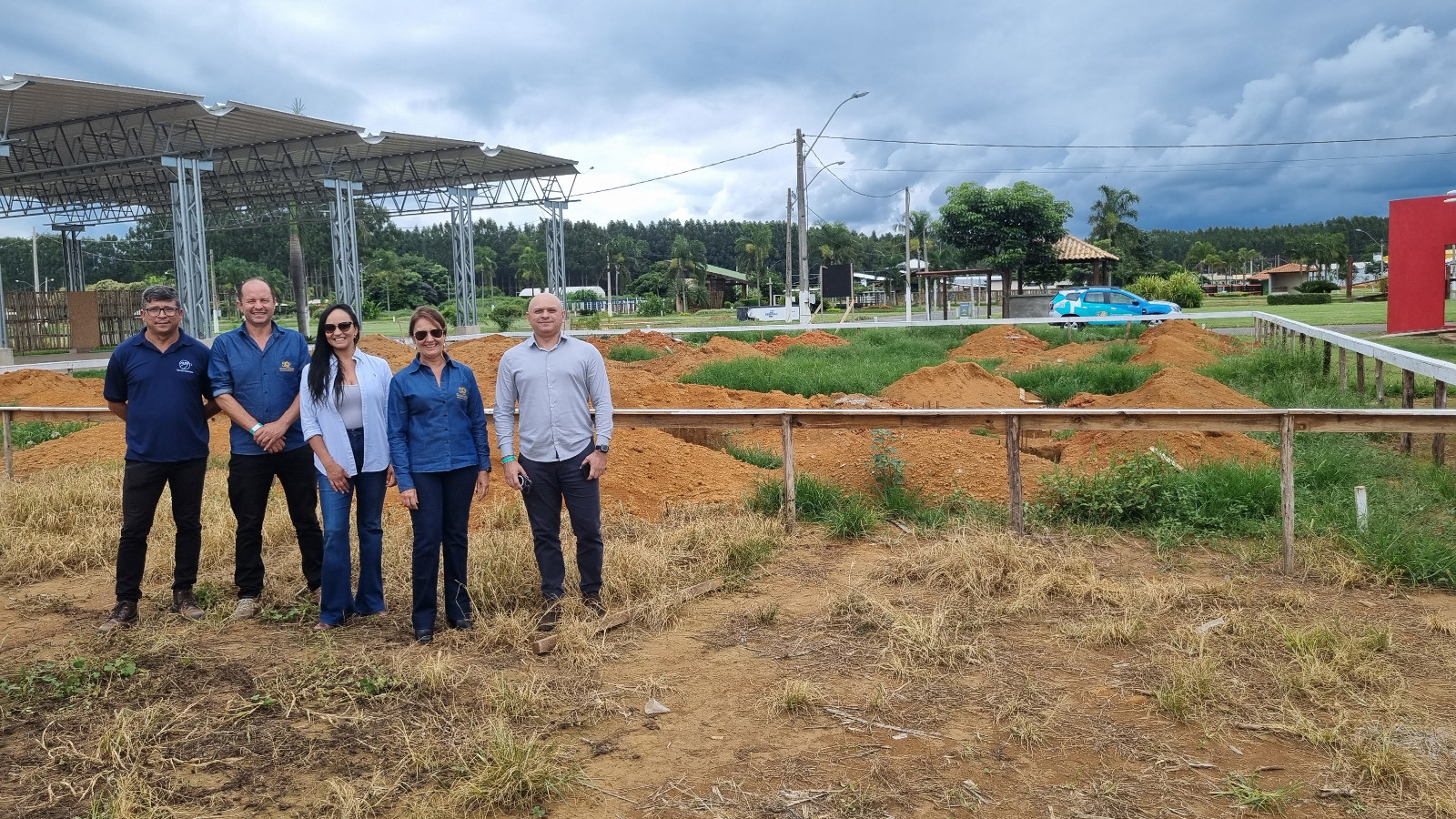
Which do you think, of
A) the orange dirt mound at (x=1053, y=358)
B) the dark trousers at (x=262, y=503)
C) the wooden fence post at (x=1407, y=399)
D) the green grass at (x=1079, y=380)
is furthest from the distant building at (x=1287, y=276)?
the dark trousers at (x=262, y=503)

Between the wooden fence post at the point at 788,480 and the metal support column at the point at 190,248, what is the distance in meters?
22.1

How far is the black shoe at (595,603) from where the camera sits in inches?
206

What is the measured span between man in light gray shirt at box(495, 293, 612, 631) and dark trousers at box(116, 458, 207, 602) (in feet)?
5.37

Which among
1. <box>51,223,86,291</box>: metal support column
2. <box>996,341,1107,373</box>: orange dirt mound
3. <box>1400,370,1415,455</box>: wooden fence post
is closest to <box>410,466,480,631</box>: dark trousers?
<box>1400,370,1415,455</box>: wooden fence post

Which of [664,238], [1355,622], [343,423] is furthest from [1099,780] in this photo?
[664,238]

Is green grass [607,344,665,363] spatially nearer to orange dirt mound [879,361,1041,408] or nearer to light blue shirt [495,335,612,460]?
orange dirt mound [879,361,1041,408]

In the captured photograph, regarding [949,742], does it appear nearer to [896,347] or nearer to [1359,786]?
[1359,786]

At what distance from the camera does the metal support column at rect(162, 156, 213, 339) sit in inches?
976

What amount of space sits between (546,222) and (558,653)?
1149 inches

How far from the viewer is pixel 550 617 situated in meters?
5.13

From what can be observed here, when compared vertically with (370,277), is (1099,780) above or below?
below

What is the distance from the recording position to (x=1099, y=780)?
3410 mm

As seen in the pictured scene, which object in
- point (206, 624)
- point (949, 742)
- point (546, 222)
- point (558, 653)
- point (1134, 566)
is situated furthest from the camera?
point (546, 222)

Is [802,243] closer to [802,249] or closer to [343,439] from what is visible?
[802,249]
